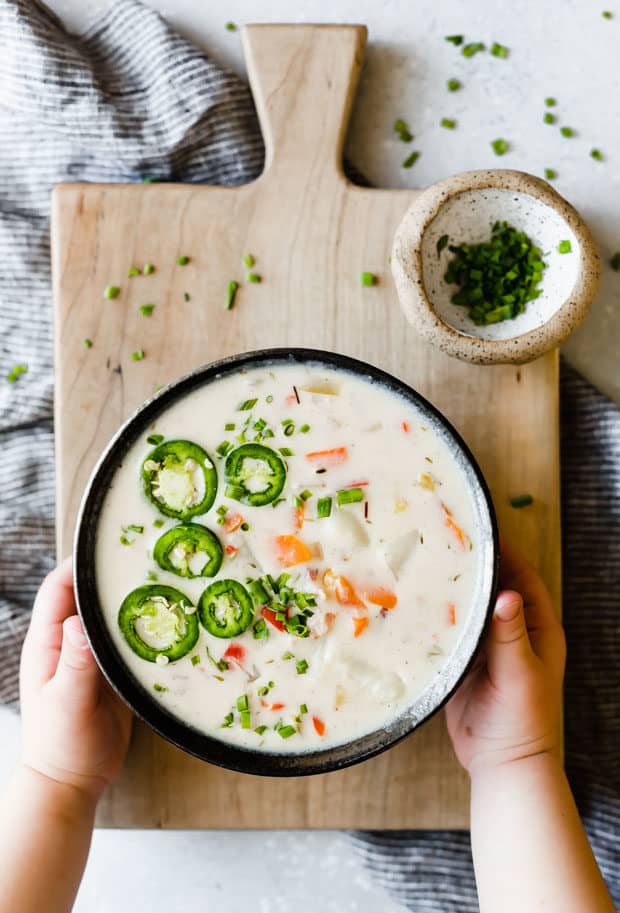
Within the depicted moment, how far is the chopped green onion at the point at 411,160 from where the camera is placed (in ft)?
6.50

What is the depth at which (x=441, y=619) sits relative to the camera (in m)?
1.55

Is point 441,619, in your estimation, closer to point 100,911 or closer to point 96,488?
point 96,488

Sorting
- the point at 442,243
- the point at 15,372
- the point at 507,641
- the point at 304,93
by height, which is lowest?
the point at 507,641

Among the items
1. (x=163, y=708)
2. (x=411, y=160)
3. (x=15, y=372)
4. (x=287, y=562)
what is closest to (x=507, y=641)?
(x=287, y=562)

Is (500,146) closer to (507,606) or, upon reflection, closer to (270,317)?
(270,317)

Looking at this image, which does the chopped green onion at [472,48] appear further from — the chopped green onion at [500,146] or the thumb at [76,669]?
the thumb at [76,669]

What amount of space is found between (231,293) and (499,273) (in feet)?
1.56

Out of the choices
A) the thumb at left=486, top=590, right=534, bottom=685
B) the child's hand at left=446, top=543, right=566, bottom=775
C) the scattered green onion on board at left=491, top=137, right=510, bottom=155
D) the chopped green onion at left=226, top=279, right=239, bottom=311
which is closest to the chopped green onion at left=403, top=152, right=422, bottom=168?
the scattered green onion on board at left=491, top=137, right=510, bottom=155

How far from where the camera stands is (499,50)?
1975mm

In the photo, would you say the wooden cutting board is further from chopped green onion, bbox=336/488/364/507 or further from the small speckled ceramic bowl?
chopped green onion, bbox=336/488/364/507

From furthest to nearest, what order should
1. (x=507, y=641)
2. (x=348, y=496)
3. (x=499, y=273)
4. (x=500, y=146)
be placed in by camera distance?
(x=500, y=146)
(x=499, y=273)
(x=507, y=641)
(x=348, y=496)

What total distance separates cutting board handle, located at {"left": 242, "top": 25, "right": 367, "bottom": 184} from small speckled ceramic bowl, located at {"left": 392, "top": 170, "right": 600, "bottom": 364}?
21 centimetres

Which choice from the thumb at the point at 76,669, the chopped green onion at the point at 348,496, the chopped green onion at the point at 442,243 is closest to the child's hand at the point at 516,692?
the chopped green onion at the point at 348,496

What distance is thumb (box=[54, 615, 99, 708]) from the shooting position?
1.62 m
